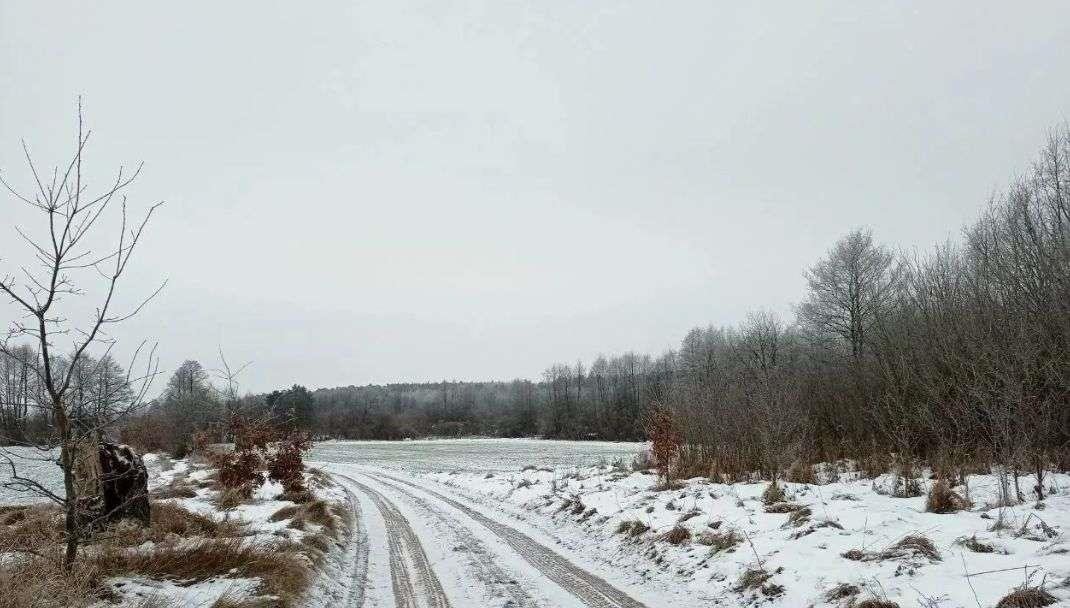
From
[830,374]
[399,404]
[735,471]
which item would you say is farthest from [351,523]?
[399,404]

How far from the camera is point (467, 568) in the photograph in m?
8.59

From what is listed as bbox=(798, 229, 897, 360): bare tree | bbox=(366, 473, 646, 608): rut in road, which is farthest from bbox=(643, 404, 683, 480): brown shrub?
bbox=(798, 229, 897, 360): bare tree

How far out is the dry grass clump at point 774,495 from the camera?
34.9ft

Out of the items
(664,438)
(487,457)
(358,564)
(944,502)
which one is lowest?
(487,457)

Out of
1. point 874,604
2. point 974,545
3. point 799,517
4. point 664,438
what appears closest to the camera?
point 874,604

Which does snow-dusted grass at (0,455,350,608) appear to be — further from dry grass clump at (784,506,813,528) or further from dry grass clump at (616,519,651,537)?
dry grass clump at (784,506,813,528)

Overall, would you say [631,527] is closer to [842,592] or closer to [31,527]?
Result: [842,592]

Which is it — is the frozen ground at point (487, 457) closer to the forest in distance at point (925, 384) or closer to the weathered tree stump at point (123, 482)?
the forest in distance at point (925, 384)

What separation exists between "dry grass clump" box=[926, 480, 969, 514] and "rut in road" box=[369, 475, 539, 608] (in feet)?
18.7

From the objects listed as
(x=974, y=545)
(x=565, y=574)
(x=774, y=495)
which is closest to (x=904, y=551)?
(x=974, y=545)

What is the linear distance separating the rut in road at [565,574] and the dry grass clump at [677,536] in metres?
1.62

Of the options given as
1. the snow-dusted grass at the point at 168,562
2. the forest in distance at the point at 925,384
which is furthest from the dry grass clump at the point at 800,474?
the snow-dusted grass at the point at 168,562

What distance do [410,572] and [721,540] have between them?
442 cm

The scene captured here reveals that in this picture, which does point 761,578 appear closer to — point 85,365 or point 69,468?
point 69,468
